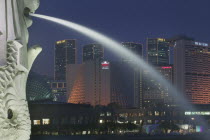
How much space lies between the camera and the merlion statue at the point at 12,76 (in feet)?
33.8

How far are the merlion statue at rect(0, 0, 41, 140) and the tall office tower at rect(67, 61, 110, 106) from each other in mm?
151354

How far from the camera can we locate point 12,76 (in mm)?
10438

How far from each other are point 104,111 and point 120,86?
2179 inches

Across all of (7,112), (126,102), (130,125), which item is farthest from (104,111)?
(7,112)

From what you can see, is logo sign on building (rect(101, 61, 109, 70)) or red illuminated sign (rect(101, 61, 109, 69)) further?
red illuminated sign (rect(101, 61, 109, 69))

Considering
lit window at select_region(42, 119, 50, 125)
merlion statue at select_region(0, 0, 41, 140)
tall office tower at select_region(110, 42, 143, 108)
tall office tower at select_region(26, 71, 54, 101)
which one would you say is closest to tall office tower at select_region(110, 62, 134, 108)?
tall office tower at select_region(110, 42, 143, 108)

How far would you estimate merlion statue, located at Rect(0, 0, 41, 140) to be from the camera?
33.8ft

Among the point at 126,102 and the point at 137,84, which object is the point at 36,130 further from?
the point at 137,84

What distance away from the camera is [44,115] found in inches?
3548

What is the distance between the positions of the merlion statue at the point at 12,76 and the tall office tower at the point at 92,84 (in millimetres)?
151354

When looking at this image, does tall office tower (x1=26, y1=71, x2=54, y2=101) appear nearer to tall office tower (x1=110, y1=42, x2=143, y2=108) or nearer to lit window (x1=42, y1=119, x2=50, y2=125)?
lit window (x1=42, y1=119, x2=50, y2=125)

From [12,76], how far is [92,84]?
508ft

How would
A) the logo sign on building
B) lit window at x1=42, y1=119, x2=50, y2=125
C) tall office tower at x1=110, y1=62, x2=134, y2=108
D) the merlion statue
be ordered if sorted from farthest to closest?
1. the logo sign on building
2. tall office tower at x1=110, y1=62, x2=134, y2=108
3. lit window at x1=42, y1=119, x2=50, y2=125
4. the merlion statue

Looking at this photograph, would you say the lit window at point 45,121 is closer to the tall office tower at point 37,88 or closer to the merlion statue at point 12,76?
the tall office tower at point 37,88
